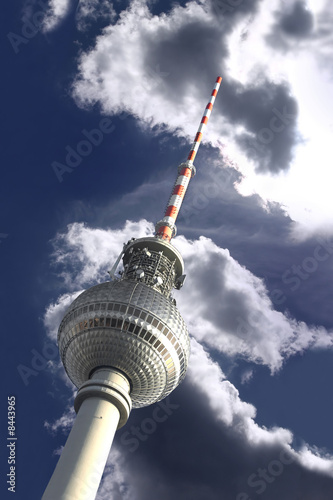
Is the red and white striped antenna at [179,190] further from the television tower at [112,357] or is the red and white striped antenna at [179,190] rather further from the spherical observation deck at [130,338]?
the spherical observation deck at [130,338]

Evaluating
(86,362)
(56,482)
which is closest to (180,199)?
(86,362)

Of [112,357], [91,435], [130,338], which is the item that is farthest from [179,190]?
[91,435]

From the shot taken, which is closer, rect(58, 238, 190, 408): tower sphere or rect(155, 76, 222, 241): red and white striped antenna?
rect(58, 238, 190, 408): tower sphere

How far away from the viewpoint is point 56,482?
33.0 meters

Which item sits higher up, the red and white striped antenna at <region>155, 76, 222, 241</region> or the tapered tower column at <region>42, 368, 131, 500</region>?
the red and white striped antenna at <region>155, 76, 222, 241</region>

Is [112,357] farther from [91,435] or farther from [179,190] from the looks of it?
[179,190]

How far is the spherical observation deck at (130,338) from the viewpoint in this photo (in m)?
43.8

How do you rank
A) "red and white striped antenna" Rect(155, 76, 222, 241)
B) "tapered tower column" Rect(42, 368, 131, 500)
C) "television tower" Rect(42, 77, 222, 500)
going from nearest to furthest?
"tapered tower column" Rect(42, 368, 131, 500), "television tower" Rect(42, 77, 222, 500), "red and white striped antenna" Rect(155, 76, 222, 241)

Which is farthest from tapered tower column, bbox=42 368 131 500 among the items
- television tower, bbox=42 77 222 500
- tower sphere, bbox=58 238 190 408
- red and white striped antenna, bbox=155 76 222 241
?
red and white striped antenna, bbox=155 76 222 241

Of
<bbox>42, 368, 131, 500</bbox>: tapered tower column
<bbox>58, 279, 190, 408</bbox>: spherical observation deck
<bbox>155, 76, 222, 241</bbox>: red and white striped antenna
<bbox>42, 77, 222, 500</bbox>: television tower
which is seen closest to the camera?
<bbox>42, 368, 131, 500</bbox>: tapered tower column

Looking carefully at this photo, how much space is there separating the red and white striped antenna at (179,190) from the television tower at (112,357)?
1478cm

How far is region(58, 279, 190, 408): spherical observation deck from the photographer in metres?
43.8

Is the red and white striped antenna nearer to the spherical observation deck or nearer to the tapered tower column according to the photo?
the spherical observation deck

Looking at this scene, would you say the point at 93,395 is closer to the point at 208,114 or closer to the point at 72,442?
the point at 72,442
